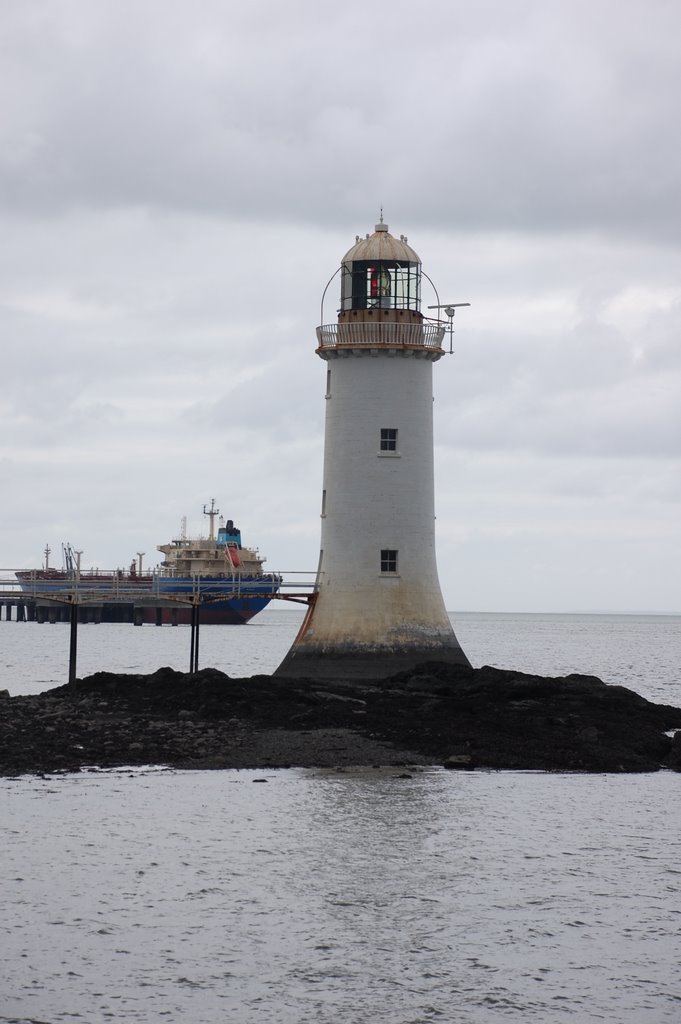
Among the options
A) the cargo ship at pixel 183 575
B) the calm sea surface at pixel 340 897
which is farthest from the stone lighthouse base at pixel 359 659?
the cargo ship at pixel 183 575

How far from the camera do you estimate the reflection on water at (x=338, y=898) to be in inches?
549

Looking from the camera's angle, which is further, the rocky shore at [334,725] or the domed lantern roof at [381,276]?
the domed lantern roof at [381,276]

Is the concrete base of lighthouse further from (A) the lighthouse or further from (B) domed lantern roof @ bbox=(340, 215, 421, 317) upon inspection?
(B) domed lantern roof @ bbox=(340, 215, 421, 317)

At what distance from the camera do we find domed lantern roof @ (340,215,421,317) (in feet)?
126

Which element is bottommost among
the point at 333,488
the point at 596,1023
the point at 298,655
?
the point at 596,1023

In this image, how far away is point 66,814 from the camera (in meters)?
21.6

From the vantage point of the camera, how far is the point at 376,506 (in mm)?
37250

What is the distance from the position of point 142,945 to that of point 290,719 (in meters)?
14.2

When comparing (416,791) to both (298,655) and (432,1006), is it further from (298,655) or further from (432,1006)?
(298,655)

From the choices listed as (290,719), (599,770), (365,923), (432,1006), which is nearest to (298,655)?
(290,719)

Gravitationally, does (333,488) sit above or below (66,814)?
above

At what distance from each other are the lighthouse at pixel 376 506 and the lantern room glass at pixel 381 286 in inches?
2.3

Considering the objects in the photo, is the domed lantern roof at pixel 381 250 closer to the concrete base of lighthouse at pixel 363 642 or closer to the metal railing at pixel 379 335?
the metal railing at pixel 379 335

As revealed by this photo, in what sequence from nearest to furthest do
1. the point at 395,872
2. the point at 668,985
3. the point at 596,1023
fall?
the point at 596,1023, the point at 668,985, the point at 395,872
